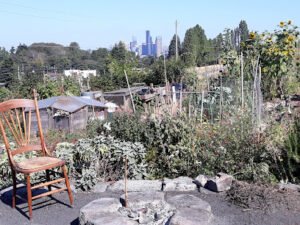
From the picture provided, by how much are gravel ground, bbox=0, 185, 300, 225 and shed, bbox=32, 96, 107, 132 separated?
12.5 feet

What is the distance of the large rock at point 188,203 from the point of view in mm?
2951

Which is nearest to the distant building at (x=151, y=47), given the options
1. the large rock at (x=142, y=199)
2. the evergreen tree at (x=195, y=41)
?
the evergreen tree at (x=195, y=41)

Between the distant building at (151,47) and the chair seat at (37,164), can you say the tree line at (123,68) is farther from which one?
the chair seat at (37,164)

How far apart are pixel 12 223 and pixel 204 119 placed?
294cm

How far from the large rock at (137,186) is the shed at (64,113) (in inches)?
150

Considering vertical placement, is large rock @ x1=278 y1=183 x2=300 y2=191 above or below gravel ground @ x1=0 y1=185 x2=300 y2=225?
above

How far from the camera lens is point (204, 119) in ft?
17.2

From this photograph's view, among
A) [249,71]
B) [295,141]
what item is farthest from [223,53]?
[295,141]

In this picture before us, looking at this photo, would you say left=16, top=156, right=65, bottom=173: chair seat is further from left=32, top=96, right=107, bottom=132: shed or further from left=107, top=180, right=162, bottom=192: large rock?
left=32, top=96, right=107, bottom=132: shed

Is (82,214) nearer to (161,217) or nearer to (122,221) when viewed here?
(122,221)

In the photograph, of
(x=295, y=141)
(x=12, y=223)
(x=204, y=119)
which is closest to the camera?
(x=12, y=223)

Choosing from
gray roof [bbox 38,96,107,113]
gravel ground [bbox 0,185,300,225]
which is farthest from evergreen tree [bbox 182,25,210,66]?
gravel ground [bbox 0,185,300,225]

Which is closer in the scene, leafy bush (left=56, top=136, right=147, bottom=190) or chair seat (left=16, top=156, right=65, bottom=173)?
chair seat (left=16, top=156, right=65, bottom=173)

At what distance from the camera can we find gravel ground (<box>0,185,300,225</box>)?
3021 millimetres
